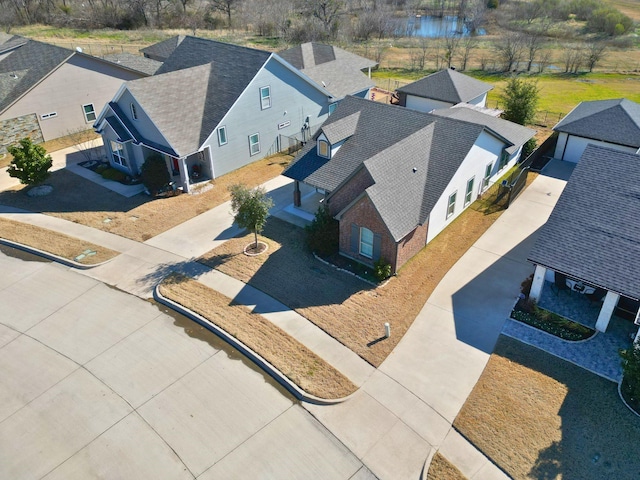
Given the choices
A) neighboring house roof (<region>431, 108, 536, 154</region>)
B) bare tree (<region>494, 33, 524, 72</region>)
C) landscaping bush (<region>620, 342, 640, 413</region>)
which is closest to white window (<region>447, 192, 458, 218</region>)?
neighboring house roof (<region>431, 108, 536, 154</region>)

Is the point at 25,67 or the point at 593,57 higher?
the point at 25,67

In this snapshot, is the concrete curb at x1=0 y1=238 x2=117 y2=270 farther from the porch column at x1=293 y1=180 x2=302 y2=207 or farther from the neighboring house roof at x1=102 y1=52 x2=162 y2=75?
the neighboring house roof at x1=102 y1=52 x2=162 y2=75

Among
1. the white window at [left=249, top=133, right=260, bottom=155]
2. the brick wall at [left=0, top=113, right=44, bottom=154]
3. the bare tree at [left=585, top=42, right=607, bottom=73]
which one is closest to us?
the white window at [left=249, top=133, right=260, bottom=155]

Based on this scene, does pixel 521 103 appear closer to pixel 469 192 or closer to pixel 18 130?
pixel 469 192

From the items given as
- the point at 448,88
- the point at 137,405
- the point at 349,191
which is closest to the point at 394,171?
the point at 349,191

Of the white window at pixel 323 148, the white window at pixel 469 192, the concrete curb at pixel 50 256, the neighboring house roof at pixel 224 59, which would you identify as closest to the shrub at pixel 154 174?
the neighboring house roof at pixel 224 59

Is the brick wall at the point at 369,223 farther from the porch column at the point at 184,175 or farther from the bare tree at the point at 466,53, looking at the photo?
the bare tree at the point at 466,53
